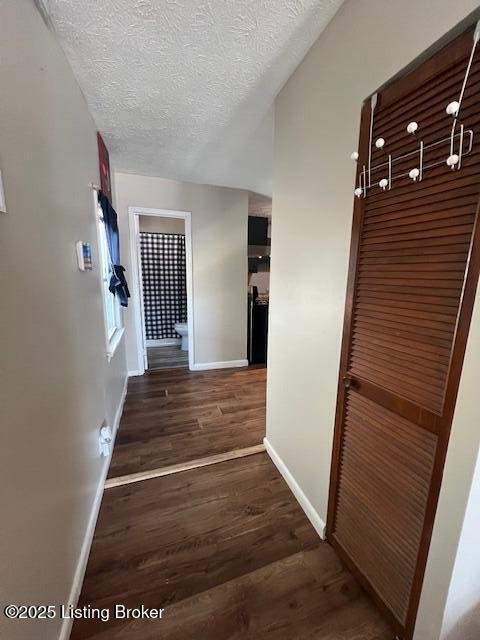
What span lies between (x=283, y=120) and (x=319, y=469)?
210cm

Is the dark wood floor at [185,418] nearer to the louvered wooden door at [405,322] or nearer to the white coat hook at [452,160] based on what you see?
the louvered wooden door at [405,322]

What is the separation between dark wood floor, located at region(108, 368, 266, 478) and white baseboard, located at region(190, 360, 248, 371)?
0.14m

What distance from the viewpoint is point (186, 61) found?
133cm

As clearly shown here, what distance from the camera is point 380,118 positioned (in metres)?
0.94

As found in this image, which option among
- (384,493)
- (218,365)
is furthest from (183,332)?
(384,493)

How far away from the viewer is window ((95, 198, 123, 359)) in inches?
76.7

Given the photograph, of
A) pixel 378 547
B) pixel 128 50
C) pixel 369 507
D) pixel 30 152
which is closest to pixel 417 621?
pixel 378 547

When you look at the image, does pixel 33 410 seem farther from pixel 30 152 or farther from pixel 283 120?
pixel 283 120

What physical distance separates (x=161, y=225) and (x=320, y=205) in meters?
4.19

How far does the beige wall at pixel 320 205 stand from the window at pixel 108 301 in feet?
4.22

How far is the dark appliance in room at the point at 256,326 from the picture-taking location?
13.1 feet

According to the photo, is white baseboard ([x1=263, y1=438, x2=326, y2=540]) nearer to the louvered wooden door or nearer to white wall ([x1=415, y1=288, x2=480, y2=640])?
the louvered wooden door

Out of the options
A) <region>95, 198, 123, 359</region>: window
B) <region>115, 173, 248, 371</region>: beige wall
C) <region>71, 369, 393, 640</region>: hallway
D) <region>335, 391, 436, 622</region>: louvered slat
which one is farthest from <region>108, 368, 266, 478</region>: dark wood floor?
<region>335, 391, 436, 622</region>: louvered slat

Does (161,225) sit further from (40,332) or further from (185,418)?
(40,332)
